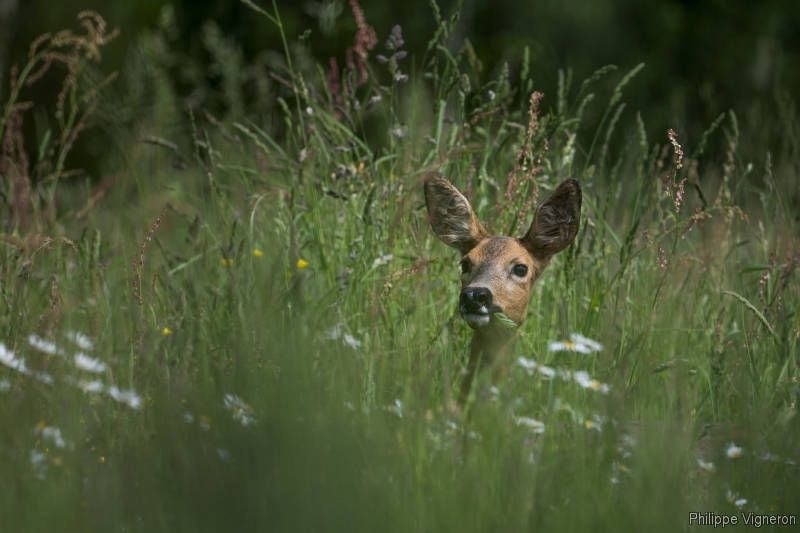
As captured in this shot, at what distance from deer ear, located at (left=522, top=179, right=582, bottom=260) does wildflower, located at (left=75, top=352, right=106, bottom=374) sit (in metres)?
1.62

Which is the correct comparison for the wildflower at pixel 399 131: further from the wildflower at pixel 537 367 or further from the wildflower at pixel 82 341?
the wildflower at pixel 82 341

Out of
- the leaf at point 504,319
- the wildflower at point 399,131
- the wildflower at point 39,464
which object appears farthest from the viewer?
the wildflower at point 399,131

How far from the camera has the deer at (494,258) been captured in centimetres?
371

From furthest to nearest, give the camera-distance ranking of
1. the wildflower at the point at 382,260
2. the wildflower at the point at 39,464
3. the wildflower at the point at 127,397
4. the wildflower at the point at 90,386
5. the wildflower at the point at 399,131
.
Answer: the wildflower at the point at 399,131 → the wildflower at the point at 382,260 → the wildflower at the point at 90,386 → the wildflower at the point at 127,397 → the wildflower at the point at 39,464

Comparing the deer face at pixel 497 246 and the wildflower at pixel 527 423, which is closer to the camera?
the wildflower at pixel 527 423

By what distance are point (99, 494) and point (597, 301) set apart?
230cm

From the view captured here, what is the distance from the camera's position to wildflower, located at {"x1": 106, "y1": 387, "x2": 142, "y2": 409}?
3.02 meters

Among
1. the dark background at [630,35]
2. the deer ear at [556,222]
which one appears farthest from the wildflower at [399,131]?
the dark background at [630,35]

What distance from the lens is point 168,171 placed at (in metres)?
8.50

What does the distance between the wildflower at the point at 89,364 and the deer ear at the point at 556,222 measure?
63.8 inches

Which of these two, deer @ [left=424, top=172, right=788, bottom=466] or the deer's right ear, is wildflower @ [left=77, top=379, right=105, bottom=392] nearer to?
deer @ [left=424, top=172, right=788, bottom=466]

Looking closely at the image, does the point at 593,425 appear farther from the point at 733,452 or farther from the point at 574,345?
the point at 733,452

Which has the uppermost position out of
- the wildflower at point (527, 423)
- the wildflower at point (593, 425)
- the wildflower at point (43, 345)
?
the wildflower at point (43, 345)

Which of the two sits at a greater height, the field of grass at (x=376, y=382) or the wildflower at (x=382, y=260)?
the wildflower at (x=382, y=260)
